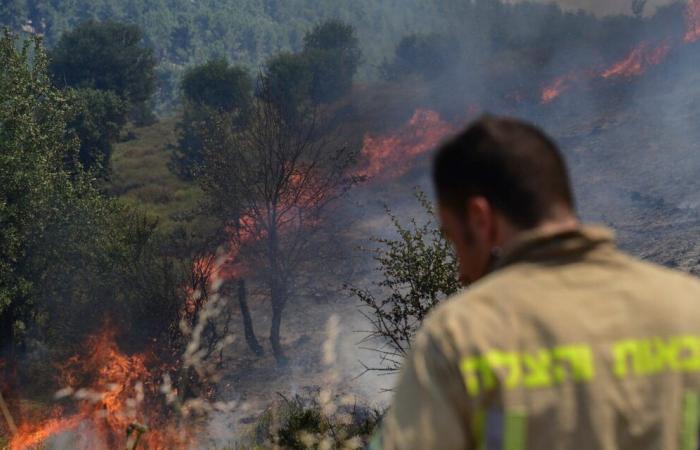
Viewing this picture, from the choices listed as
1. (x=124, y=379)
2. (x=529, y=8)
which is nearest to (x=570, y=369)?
(x=124, y=379)

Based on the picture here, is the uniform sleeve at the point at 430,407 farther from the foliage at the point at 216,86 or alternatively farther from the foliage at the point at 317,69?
the foliage at the point at 216,86

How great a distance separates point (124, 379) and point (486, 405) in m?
17.1

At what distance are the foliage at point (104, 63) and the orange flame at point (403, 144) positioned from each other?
59.2 feet

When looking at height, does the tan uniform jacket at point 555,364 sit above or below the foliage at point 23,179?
below

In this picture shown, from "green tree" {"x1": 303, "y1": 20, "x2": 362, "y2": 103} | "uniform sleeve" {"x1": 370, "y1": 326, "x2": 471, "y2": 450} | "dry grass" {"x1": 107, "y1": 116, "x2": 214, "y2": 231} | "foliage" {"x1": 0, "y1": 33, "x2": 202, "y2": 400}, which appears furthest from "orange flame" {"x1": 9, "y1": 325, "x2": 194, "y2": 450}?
"green tree" {"x1": 303, "y1": 20, "x2": 362, "y2": 103}

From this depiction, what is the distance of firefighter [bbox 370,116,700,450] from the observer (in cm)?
154

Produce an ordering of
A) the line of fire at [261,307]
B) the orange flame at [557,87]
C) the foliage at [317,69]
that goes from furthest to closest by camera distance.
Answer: the foliage at [317,69] → the orange flame at [557,87] → the line of fire at [261,307]

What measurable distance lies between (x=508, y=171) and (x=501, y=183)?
3 centimetres

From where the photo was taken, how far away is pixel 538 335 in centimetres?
158

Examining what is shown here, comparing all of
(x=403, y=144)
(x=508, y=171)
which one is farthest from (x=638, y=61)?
(x=508, y=171)

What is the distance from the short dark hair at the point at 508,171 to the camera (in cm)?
169

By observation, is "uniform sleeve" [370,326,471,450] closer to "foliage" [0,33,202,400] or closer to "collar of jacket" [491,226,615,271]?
"collar of jacket" [491,226,615,271]

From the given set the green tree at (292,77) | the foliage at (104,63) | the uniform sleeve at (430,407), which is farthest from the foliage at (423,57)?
the uniform sleeve at (430,407)

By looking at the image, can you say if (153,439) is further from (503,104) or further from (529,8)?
(529,8)
